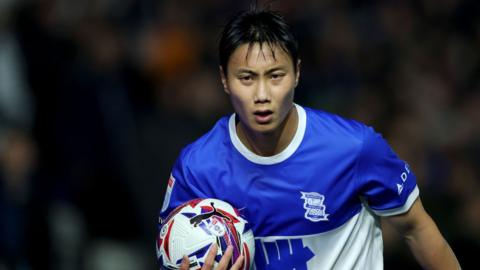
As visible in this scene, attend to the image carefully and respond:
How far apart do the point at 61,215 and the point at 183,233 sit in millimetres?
5088

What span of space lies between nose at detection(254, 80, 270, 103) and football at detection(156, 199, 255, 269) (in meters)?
0.56

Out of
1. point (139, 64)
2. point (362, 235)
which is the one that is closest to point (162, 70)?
point (139, 64)

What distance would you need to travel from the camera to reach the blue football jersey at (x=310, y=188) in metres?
5.34

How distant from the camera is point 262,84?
5.16 meters

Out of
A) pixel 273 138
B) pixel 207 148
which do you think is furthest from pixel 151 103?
pixel 273 138

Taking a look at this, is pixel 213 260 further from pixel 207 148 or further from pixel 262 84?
pixel 262 84

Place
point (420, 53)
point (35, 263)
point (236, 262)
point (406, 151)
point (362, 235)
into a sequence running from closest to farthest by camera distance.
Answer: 1. point (236, 262)
2. point (362, 235)
3. point (35, 263)
4. point (406, 151)
5. point (420, 53)

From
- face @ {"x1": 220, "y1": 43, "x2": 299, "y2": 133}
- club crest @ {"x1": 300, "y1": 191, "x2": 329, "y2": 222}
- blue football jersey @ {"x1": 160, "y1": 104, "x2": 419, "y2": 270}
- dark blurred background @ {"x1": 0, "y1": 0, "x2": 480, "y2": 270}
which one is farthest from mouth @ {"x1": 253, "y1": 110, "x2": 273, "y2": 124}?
dark blurred background @ {"x1": 0, "y1": 0, "x2": 480, "y2": 270}

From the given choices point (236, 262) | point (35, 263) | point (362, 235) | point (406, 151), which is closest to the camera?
point (236, 262)

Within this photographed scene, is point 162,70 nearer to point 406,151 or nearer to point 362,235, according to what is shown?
point 406,151

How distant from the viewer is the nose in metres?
5.14

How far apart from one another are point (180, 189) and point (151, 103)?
18.1 feet

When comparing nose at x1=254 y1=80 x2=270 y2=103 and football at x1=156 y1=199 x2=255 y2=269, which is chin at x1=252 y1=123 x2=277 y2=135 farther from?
football at x1=156 y1=199 x2=255 y2=269

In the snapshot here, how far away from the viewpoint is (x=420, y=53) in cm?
1091
